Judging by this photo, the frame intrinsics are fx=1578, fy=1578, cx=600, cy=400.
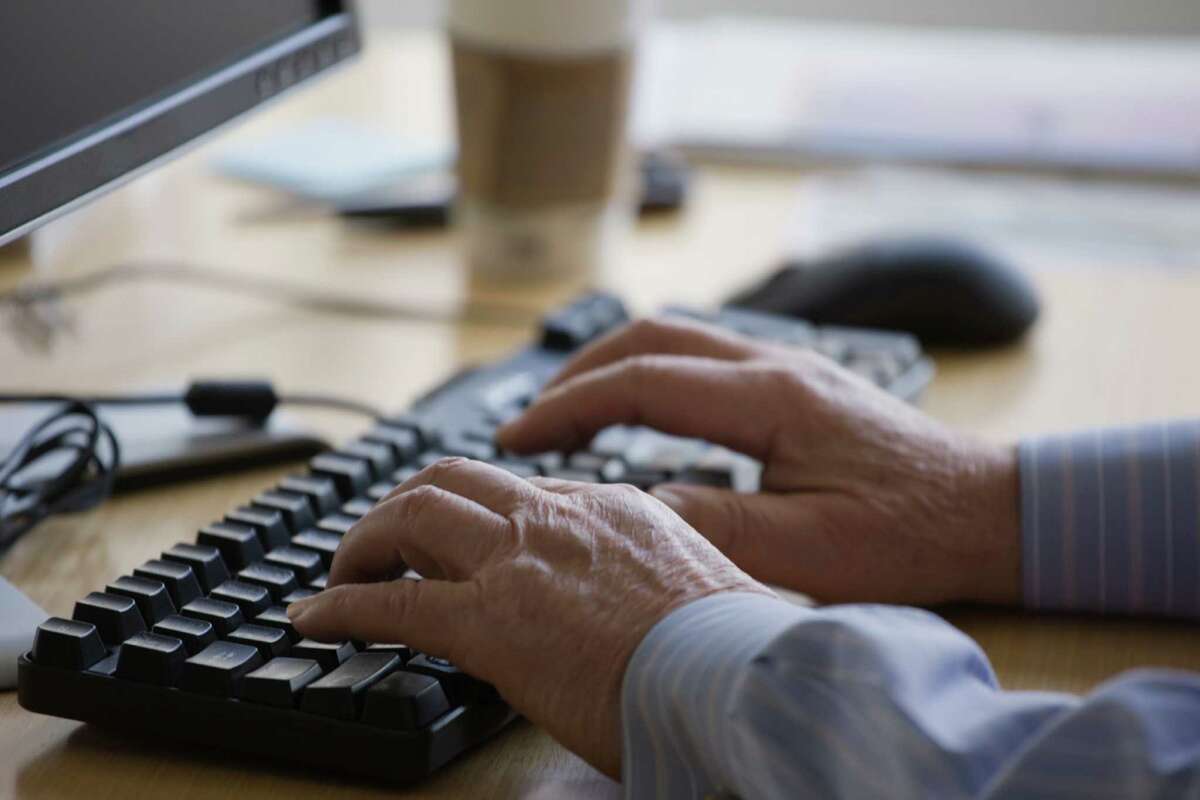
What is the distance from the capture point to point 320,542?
0.64m

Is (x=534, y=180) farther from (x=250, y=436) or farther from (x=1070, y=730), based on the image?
(x=1070, y=730)

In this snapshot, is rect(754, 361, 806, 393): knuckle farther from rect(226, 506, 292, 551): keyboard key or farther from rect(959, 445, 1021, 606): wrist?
rect(226, 506, 292, 551): keyboard key

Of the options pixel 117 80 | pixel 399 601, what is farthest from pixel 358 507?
pixel 117 80

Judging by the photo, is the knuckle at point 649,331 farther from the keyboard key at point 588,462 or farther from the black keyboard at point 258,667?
the black keyboard at point 258,667

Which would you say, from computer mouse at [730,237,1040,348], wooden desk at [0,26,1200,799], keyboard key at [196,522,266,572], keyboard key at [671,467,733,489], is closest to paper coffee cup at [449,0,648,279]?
wooden desk at [0,26,1200,799]

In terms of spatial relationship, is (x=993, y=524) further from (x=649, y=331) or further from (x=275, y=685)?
(x=275, y=685)

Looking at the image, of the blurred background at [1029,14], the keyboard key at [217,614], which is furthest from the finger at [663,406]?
the blurred background at [1029,14]

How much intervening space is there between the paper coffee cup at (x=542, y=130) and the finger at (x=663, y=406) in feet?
1.18

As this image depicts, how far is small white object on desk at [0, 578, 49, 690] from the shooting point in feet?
1.98

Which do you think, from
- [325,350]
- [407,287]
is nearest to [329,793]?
[325,350]

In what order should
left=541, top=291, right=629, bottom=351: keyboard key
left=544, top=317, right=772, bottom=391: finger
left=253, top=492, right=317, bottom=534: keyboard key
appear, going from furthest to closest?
left=541, top=291, right=629, bottom=351: keyboard key
left=544, top=317, right=772, bottom=391: finger
left=253, top=492, right=317, bottom=534: keyboard key

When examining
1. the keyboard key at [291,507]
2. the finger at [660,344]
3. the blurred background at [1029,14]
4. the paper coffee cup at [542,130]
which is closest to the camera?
the keyboard key at [291,507]

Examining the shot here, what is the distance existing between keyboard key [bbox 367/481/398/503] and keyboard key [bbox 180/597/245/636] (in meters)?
0.11

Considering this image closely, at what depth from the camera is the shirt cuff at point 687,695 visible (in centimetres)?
51
